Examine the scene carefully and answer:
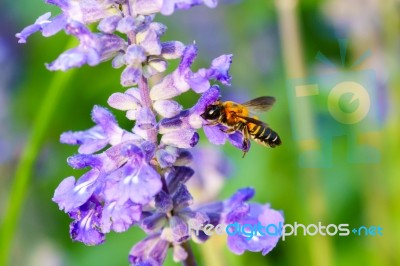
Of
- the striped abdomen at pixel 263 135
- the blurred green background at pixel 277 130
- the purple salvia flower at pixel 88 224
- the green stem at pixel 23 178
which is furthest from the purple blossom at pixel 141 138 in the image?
the blurred green background at pixel 277 130

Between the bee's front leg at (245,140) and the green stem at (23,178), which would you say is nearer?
the bee's front leg at (245,140)

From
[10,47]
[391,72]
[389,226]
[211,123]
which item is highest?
[211,123]

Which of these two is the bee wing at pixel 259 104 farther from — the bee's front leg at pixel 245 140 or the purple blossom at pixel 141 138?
the purple blossom at pixel 141 138

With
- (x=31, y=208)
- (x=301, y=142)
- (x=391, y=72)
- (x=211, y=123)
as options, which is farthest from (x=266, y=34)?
(x=211, y=123)

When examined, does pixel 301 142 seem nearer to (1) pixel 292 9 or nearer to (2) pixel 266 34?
(1) pixel 292 9

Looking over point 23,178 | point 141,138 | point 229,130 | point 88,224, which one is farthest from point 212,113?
point 23,178

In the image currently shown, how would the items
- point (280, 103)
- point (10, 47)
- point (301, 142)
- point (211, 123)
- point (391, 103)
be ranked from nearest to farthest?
point (211, 123) → point (301, 142) → point (391, 103) → point (280, 103) → point (10, 47)

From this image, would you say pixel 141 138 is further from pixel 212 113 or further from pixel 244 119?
pixel 244 119

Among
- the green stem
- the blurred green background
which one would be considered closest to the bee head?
the green stem
